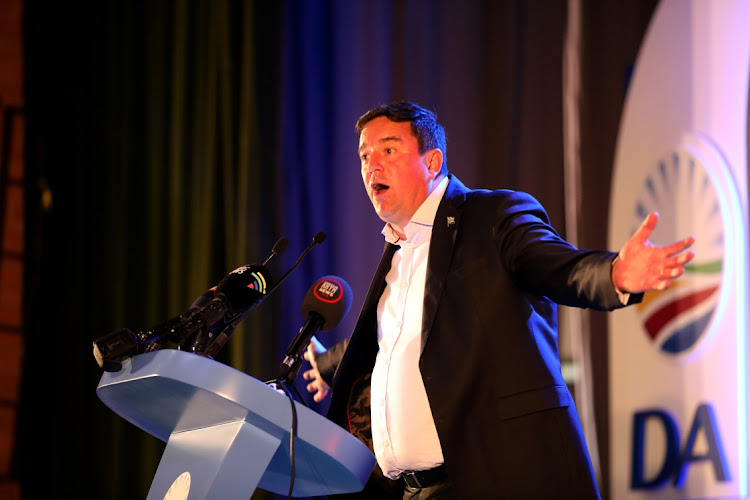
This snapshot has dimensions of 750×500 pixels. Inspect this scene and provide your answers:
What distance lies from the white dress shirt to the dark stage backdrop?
100cm

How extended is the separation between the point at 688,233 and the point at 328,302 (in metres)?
1.36

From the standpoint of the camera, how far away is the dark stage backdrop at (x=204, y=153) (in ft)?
10.4

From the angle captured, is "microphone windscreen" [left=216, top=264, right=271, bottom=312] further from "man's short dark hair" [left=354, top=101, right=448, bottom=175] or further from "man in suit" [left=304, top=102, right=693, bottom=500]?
"man's short dark hair" [left=354, top=101, right=448, bottom=175]

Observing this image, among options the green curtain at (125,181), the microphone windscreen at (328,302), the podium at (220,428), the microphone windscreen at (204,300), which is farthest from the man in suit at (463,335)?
the green curtain at (125,181)

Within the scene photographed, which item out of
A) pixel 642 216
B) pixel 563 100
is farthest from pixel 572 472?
pixel 563 100

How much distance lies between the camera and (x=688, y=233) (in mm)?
2514

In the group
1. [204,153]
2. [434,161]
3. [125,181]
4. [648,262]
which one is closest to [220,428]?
[648,262]

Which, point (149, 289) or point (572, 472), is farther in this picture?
point (149, 289)

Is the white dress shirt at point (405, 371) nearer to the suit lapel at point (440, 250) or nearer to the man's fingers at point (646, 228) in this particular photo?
the suit lapel at point (440, 250)

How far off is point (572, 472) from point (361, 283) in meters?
1.67

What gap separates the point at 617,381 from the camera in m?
2.65

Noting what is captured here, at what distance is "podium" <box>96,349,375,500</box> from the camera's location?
1175 millimetres

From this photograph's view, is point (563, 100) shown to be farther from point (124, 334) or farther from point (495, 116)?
point (124, 334)

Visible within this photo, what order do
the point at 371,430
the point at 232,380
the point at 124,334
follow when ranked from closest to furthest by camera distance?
the point at 232,380 → the point at 124,334 → the point at 371,430
